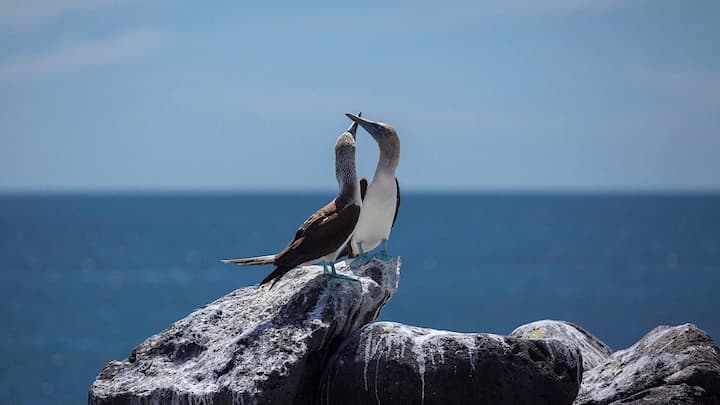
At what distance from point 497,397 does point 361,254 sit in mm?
2491

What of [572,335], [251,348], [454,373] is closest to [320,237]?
[251,348]

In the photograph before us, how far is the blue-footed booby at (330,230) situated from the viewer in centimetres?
1000

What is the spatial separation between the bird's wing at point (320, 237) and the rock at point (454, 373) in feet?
3.50

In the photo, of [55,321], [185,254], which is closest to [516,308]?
[55,321]

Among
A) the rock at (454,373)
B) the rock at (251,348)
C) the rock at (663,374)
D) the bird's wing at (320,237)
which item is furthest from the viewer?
the bird's wing at (320,237)

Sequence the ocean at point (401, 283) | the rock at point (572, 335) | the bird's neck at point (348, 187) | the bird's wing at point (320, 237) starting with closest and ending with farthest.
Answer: the bird's wing at point (320, 237), the bird's neck at point (348, 187), the rock at point (572, 335), the ocean at point (401, 283)

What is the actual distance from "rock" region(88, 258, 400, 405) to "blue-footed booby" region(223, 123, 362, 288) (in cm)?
33

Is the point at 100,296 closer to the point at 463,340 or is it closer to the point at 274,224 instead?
the point at 463,340

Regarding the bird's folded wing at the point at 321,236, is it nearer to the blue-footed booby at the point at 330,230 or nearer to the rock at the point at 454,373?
the blue-footed booby at the point at 330,230

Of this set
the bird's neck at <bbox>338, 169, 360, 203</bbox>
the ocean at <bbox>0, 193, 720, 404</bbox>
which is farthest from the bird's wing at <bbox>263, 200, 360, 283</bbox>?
the ocean at <bbox>0, 193, 720, 404</bbox>

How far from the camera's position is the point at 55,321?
2365 inches

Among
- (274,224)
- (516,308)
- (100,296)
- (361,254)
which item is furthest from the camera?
(274,224)

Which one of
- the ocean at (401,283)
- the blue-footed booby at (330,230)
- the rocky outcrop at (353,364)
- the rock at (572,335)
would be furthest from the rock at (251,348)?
the ocean at (401,283)

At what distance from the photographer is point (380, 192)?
10.9 metres
